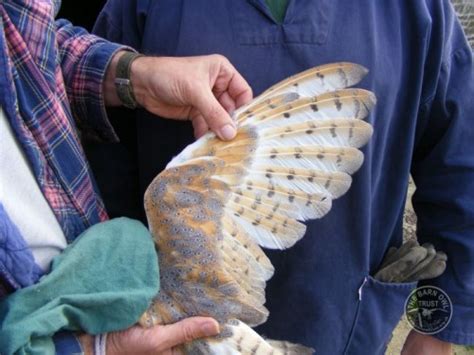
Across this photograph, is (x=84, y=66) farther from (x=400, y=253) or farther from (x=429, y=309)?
(x=429, y=309)

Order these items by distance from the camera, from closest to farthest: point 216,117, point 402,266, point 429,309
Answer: point 216,117
point 402,266
point 429,309

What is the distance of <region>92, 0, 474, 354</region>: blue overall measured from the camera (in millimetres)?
1252

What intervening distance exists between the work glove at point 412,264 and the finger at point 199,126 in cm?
68

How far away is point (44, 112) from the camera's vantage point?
1034mm

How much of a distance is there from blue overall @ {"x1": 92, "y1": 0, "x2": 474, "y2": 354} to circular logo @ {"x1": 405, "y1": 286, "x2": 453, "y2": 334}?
27mm

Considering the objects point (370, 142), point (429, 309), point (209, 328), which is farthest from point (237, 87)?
point (429, 309)

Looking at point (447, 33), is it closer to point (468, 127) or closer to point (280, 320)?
point (468, 127)

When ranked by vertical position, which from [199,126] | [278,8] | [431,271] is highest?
[278,8]

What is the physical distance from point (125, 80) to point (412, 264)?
951mm

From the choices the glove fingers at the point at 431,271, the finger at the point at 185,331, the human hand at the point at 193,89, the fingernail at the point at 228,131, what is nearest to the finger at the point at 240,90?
the human hand at the point at 193,89

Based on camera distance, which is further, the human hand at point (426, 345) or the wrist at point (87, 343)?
the human hand at point (426, 345)

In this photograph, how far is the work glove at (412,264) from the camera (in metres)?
1.49

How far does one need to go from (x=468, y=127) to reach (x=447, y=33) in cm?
27

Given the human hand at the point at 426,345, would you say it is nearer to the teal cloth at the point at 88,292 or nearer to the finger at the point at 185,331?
the finger at the point at 185,331
